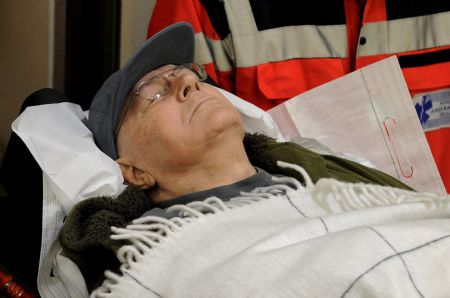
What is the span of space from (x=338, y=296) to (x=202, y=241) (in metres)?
0.26

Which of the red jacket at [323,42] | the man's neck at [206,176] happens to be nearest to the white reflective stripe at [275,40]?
the red jacket at [323,42]

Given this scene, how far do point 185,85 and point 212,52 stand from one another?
1.44 feet

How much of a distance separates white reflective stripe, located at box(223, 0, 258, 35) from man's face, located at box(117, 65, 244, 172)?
41 centimetres

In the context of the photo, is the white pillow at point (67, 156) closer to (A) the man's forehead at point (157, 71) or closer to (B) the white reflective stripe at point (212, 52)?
(A) the man's forehead at point (157, 71)

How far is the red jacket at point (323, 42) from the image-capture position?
4.96ft

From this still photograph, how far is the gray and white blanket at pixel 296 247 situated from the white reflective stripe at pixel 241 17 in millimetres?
657

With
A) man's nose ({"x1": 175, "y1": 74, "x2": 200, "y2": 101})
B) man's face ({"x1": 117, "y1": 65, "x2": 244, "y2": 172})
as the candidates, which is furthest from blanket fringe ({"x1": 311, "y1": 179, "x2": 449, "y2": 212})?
man's nose ({"x1": 175, "y1": 74, "x2": 200, "y2": 101})

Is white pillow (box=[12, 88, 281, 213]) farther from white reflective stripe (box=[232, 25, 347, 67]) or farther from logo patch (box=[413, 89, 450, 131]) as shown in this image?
logo patch (box=[413, 89, 450, 131])

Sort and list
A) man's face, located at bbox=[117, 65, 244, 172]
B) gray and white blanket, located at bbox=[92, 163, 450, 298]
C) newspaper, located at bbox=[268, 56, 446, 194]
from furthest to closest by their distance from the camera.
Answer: newspaper, located at bbox=[268, 56, 446, 194] < man's face, located at bbox=[117, 65, 244, 172] < gray and white blanket, located at bbox=[92, 163, 450, 298]

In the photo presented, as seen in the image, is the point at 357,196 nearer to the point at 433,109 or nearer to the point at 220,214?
the point at 220,214

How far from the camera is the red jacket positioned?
4.96 feet

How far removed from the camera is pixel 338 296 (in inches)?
28.4

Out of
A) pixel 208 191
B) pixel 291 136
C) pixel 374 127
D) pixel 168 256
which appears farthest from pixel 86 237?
pixel 374 127

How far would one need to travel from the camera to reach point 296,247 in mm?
809
